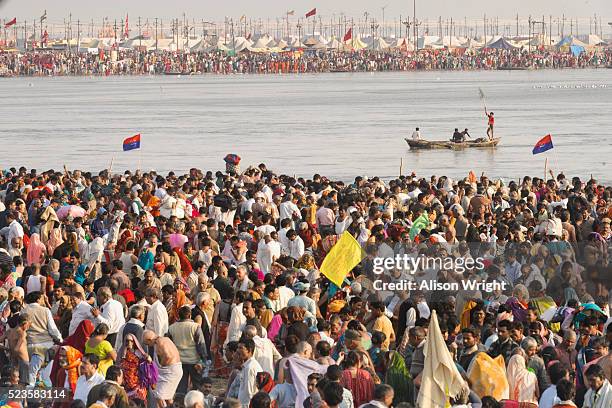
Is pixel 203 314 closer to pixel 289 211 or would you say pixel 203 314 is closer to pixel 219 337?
pixel 219 337

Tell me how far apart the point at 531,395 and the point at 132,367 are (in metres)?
2.98

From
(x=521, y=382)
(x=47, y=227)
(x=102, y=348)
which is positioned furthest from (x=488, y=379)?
(x=47, y=227)

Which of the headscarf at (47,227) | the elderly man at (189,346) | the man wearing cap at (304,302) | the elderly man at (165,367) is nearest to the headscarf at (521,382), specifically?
the man wearing cap at (304,302)

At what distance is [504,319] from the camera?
1107 centimetres

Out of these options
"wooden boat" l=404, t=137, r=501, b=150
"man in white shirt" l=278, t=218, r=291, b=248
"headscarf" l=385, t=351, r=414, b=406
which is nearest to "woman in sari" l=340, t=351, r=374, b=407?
"headscarf" l=385, t=351, r=414, b=406

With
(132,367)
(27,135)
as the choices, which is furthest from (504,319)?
(27,135)

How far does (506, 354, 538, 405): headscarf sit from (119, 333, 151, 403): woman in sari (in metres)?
2.73

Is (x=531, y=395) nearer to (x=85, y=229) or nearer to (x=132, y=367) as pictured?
(x=132, y=367)

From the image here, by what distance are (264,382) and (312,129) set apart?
204 feet

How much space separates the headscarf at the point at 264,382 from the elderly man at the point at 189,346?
1.38 meters

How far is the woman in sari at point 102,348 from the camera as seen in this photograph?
35.2 ft

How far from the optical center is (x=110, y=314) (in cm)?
1189

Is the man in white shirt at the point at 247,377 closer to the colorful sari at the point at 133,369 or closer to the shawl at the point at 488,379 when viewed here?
the colorful sari at the point at 133,369

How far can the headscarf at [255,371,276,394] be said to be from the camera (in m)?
10.2
